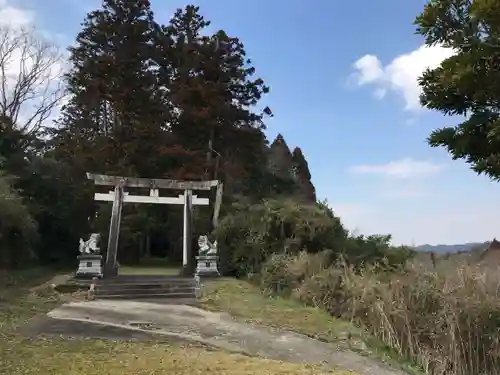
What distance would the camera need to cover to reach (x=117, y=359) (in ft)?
15.1

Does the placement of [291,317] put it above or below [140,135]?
below

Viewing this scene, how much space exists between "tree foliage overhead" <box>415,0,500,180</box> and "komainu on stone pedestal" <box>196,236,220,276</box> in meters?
8.06

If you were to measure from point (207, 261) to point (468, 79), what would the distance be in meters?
8.74

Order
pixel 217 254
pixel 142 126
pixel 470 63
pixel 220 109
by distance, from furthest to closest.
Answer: pixel 142 126 < pixel 220 109 < pixel 217 254 < pixel 470 63

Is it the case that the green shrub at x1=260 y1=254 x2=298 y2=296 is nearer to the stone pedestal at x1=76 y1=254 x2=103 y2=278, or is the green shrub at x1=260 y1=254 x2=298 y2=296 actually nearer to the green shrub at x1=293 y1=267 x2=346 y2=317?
A: the green shrub at x1=293 y1=267 x2=346 y2=317

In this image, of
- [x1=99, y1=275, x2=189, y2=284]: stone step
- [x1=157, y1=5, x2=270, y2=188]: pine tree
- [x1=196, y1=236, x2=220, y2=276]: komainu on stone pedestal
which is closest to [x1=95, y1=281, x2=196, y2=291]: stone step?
[x1=99, y1=275, x2=189, y2=284]: stone step

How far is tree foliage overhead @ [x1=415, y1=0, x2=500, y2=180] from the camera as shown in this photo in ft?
12.4

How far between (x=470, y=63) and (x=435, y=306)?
2991mm

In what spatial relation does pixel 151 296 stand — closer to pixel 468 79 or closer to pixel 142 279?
pixel 142 279

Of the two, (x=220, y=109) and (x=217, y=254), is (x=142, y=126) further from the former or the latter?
(x=217, y=254)

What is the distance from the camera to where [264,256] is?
1122cm

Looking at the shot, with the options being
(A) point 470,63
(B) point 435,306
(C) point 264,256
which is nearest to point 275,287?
(C) point 264,256

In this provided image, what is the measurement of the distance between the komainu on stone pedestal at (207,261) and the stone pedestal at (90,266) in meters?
2.35

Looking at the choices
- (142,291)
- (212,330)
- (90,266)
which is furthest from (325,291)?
(90,266)
